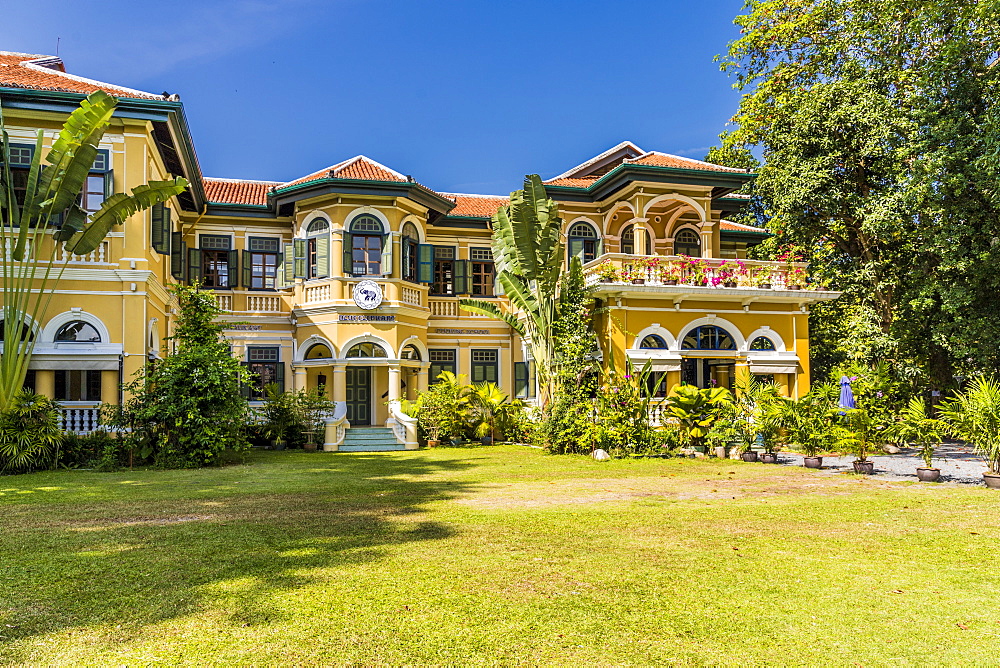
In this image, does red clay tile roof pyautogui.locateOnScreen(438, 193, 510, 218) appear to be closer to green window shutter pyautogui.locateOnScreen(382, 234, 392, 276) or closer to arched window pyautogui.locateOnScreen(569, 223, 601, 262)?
arched window pyautogui.locateOnScreen(569, 223, 601, 262)

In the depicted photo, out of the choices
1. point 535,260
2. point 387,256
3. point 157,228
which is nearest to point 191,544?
point 157,228

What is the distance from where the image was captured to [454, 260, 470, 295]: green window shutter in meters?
22.4

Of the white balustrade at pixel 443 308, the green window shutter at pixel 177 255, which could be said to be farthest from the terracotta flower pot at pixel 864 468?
the green window shutter at pixel 177 255

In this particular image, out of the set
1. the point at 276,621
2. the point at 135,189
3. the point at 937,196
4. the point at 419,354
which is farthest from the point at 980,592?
the point at 419,354

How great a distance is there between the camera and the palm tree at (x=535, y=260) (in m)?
16.8

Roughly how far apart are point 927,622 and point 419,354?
1720 cm

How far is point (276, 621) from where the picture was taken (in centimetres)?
440

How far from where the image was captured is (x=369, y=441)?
18234 mm

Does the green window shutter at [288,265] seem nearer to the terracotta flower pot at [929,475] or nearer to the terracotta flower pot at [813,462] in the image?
the terracotta flower pot at [813,462]

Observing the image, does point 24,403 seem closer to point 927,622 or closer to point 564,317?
point 564,317

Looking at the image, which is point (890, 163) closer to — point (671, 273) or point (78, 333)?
point (671, 273)

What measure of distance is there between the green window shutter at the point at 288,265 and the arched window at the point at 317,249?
2.61 feet

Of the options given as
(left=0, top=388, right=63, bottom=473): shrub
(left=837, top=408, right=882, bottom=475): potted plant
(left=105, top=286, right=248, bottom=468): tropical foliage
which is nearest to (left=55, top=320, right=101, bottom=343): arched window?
(left=105, top=286, right=248, bottom=468): tropical foliage

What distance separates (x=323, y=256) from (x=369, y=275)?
4.31 ft
